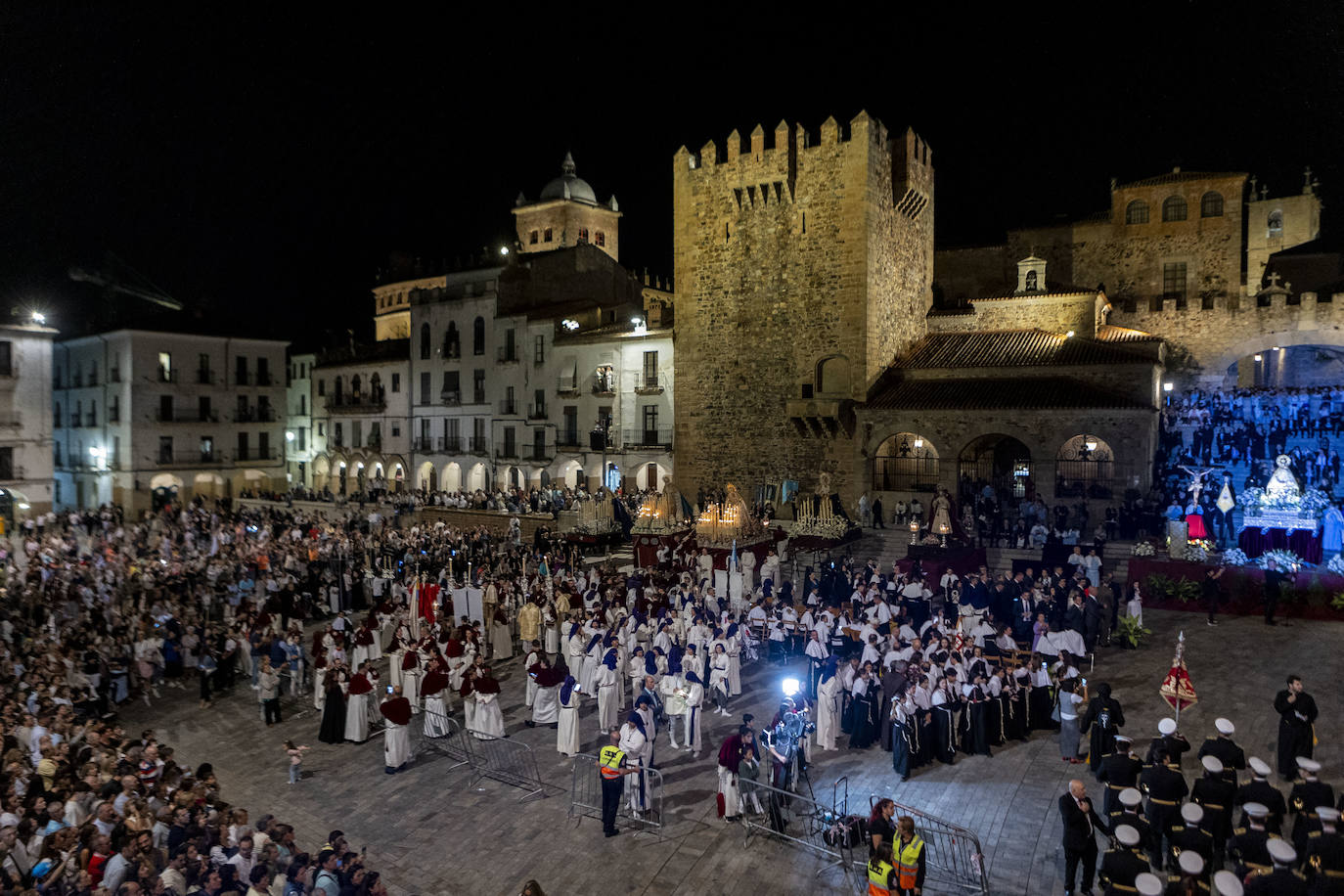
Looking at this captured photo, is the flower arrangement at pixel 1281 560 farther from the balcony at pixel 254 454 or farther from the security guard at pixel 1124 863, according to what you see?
the balcony at pixel 254 454

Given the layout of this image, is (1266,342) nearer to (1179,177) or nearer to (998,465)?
(1179,177)

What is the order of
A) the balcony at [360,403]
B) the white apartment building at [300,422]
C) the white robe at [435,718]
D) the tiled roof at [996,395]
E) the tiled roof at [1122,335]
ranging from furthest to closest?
the white apartment building at [300,422] → the balcony at [360,403] → the tiled roof at [1122,335] → the tiled roof at [996,395] → the white robe at [435,718]

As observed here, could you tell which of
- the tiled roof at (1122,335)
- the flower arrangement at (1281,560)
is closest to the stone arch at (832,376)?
the tiled roof at (1122,335)

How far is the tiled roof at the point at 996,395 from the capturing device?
23.8 meters

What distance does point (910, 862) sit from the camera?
23.0 ft

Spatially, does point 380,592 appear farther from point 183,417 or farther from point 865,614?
point 183,417

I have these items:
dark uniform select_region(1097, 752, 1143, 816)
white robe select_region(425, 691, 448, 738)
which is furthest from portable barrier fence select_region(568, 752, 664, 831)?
dark uniform select_region(1097, 752, 1143, 816)

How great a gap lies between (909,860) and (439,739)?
7.46 metres

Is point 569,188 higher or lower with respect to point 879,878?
higher

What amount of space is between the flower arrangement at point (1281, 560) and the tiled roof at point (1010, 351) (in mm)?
9507

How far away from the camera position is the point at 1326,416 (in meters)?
24.7

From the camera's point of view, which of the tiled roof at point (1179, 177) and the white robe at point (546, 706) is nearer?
the white robe at point (546, 706)

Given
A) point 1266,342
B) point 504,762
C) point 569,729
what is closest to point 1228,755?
point 569,729

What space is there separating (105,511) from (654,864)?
3185 cm
